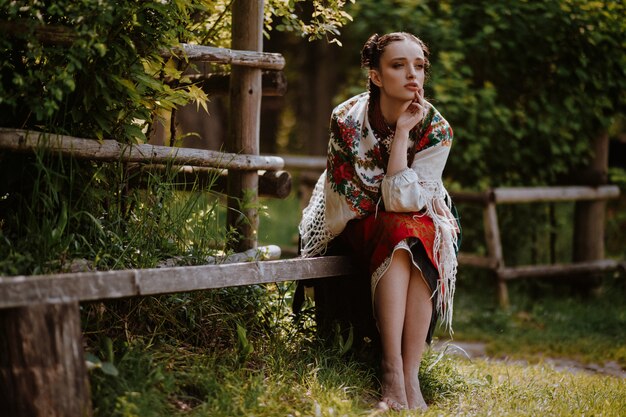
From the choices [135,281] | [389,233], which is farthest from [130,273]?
[389,233]

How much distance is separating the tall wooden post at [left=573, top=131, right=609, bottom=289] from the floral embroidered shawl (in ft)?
12.5

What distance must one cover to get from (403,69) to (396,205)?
69 cm

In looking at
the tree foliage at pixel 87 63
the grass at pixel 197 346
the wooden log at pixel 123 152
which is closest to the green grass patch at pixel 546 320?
the grass at pixel 197 346

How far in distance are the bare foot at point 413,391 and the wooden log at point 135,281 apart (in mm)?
670

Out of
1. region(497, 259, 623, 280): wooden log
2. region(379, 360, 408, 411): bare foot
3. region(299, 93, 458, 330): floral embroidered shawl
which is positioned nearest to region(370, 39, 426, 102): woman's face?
region(299, 93, 458, 330): floral embroidered shawl

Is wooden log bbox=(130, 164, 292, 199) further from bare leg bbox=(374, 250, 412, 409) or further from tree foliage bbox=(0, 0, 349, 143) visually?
bare leg bbox=(374, 250, 412, 409)

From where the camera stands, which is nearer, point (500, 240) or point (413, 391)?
point (413, 391)

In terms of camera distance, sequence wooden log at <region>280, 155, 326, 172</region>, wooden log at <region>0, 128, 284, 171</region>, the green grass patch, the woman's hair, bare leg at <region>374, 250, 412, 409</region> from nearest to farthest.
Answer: wooden log at <region>0, 128, 284, 171</region> < bare leg at <region>374, 250, 412, 409</region> < the woman's hair < the green grass patch < wooden log at <region>280, 155, 326, 172</region>

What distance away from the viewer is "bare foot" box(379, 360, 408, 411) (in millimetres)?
3393

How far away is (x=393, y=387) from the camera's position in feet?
11.4

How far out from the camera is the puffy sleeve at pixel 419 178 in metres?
3.54

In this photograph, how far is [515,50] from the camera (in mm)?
6902

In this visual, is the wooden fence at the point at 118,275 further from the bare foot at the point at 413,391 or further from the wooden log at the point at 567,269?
the wooden log at the point at 567,269

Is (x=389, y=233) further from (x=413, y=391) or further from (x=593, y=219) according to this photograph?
(x=593, y=219)
